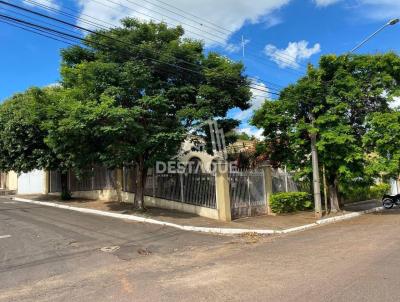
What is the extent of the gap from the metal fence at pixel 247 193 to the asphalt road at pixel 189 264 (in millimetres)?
3949

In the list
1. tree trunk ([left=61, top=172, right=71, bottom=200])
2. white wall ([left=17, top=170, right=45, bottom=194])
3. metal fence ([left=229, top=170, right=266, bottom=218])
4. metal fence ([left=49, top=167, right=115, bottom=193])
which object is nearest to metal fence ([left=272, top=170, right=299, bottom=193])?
metal fence ([left=229, top=170, right=266, bottom=218])

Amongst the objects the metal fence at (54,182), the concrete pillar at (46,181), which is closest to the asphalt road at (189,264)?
the metal fence at (54,182)

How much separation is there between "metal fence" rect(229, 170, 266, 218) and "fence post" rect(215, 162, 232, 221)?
0.82 meters

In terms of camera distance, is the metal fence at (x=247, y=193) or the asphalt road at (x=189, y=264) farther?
the metal fence at (x=247, y=193)

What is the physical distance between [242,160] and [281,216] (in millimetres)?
5683

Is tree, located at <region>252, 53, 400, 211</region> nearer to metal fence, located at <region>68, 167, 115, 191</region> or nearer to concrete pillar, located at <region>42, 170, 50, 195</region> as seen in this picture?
metal fence, located at <region>68, 167, 115, 191</region>

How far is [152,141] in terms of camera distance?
46.4 feet

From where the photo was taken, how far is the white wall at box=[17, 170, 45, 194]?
27.4 m

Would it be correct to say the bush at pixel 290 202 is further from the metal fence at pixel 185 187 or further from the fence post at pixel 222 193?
the metal fence at pixel 185 187

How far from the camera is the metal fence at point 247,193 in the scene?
16656 millimetres

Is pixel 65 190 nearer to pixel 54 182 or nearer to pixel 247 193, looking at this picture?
pixel 54 182

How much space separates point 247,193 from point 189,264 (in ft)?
29.3

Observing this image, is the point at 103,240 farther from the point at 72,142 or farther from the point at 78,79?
the point at 78,79

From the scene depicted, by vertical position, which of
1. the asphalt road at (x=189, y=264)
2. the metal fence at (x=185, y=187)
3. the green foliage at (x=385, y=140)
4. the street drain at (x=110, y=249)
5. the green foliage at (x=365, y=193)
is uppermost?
the green foliage at (x=385, y=140)
